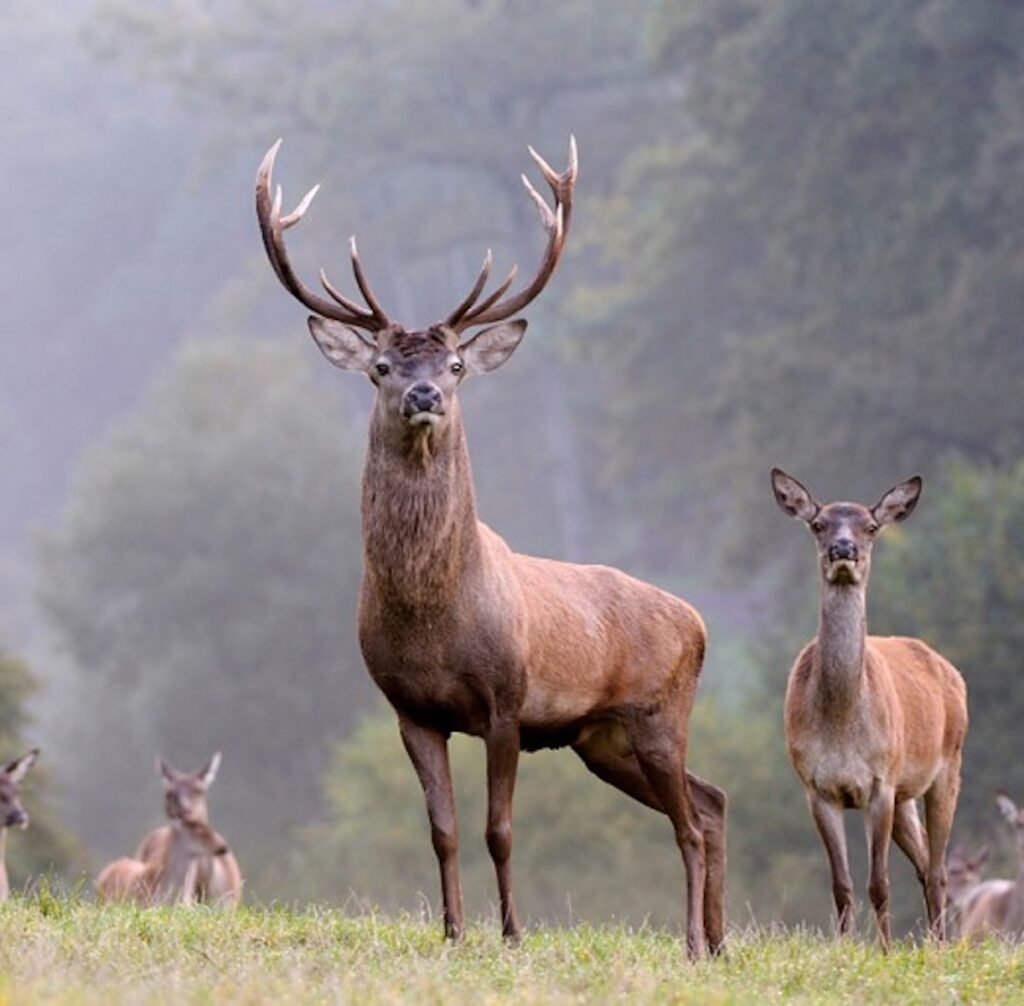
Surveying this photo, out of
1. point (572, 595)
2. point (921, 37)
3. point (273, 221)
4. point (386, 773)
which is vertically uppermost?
point (921, 37)

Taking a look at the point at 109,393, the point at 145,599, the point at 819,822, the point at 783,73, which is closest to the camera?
the point at 819,822

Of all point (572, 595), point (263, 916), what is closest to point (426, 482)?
point (572, 595)

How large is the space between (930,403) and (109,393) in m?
35.8

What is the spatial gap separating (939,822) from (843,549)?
181cm

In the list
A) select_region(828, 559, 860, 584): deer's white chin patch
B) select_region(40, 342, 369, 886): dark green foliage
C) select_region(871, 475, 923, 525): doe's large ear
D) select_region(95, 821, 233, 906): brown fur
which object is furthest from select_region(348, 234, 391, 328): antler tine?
select_region(40, 342, 369, 886): dark green foliage

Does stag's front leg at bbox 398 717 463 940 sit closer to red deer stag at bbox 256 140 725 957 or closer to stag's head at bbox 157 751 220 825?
red deer stag at bbox 256 140 725 957

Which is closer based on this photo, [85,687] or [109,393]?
[85,687]

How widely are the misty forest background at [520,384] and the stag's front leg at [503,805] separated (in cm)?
1615

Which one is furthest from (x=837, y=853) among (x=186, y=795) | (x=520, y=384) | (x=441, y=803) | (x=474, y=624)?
(x=520, y=384)

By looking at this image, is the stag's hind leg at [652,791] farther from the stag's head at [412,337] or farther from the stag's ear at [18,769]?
the stag's ear at [18,769]

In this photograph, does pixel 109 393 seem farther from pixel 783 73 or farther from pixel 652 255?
pixel 783 73

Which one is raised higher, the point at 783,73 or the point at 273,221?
the point at 783,73

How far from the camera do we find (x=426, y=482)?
9.55m

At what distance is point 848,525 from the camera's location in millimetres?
11625
